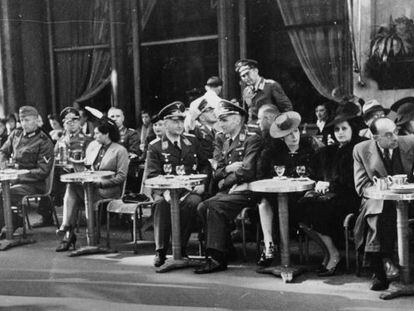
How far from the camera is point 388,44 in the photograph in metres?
7.74

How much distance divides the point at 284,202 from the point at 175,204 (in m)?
1.03

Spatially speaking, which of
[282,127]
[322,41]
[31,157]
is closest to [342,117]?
[282,127]

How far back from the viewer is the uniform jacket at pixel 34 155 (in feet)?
25.0

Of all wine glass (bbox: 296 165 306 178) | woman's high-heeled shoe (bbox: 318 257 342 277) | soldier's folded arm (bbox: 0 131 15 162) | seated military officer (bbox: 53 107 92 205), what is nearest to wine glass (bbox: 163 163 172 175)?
wine glass (bbox: 296 165 306 178)

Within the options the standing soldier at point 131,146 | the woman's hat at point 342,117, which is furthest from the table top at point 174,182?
the standing soldier at point 131,146

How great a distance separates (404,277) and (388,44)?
12.4 ft

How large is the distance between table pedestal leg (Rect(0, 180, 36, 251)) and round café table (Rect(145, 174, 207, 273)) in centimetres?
202

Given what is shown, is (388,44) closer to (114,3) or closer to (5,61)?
(114,3)

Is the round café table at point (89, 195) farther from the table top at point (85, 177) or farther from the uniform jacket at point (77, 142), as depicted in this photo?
the uniform jacket at point (77, 142)

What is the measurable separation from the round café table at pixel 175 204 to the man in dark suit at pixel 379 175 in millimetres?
1455

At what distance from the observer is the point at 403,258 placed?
4.75 meters

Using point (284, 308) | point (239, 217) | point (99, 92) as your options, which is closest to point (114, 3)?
point (99, 92)

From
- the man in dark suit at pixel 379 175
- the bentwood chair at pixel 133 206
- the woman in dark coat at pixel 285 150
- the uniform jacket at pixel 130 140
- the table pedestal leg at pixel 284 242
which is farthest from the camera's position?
the uniform jacket at pixel 130 140

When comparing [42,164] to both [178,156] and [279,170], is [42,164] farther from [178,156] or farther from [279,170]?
[279,170]
